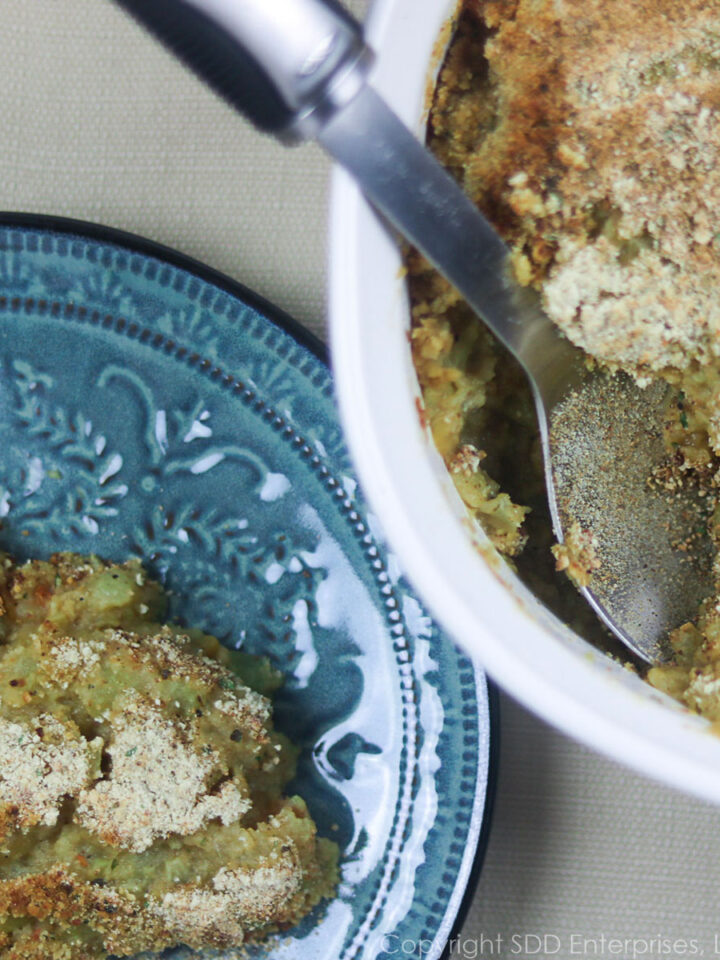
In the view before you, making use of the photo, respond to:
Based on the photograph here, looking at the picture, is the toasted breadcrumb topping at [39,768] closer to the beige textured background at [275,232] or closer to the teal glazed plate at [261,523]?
the teal glazed plate at [261,523]

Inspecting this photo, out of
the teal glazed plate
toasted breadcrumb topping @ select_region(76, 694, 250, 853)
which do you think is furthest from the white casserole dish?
toasted breadcrumb topping @ select_region(76, 694, 250, 853)

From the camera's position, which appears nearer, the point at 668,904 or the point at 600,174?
the point at 600,174

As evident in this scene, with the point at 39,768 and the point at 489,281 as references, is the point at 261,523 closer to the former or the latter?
the point at 39,768

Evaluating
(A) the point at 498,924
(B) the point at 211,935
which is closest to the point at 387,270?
(B) the point at 211,935

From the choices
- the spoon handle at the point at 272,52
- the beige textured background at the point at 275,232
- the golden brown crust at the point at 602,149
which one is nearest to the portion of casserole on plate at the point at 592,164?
the golden brown crust at the point at 602,149

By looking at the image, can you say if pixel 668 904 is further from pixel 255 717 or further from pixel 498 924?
pixel 255 717
